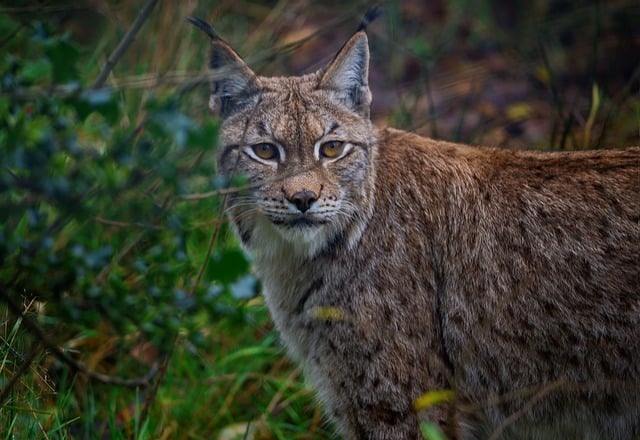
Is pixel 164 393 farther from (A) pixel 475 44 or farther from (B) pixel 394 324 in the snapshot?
(A) pixel 475 44

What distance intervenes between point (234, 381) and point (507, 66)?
4.78m

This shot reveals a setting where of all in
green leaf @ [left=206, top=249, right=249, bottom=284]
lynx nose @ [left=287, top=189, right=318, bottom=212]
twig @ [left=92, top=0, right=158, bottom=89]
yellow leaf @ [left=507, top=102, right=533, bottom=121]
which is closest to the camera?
green leaf @ [left=206, top=249, right=249, bottom=284]

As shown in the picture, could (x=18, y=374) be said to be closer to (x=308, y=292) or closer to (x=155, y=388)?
(x=155, y=388)

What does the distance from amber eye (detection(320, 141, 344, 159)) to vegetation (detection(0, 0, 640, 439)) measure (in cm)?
47

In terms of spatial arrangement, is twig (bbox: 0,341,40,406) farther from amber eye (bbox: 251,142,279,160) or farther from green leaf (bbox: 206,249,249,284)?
amber eye (bbox: 251,142,279,160)

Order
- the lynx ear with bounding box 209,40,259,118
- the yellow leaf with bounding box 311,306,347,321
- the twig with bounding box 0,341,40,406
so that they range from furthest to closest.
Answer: the lynx ear with bounding box 209,40,259,118, the yellow leaf with bounding box 311,306,347,321, the twig with bounding box 0,341,40,406

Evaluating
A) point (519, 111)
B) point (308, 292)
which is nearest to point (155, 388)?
point (308, 292)

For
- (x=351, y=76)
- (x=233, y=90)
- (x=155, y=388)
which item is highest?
(x=351, y=76)

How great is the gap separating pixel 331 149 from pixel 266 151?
312 millimetres

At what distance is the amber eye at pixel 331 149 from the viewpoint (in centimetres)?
457

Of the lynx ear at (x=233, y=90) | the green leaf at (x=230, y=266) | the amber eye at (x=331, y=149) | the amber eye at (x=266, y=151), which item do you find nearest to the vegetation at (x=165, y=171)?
the green leaf at (x=230, y=266)

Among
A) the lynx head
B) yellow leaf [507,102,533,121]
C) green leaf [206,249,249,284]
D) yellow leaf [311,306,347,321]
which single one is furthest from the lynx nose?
yellow leaf [507,102,533,121]

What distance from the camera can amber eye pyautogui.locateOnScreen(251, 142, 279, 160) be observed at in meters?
4.54

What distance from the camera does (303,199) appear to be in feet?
13.9
